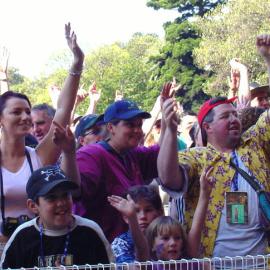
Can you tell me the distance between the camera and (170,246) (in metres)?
5.20

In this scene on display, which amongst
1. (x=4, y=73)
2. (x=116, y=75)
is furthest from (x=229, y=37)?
(x=4, y=73)

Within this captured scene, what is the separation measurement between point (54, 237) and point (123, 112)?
139 cm

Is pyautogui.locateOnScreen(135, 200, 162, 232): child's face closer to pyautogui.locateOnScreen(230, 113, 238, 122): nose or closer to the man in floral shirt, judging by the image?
the man in floral shirt

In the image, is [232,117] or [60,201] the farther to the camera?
[232,117]

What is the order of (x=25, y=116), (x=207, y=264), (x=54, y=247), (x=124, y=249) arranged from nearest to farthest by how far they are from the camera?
(x=207, y=264) → (x=54, y=247) → (x=124, y=249) → (x=25, y=116)

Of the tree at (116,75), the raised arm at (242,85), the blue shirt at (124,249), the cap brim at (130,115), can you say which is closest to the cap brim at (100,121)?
the cap brim at (130,115)

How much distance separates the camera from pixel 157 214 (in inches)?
225

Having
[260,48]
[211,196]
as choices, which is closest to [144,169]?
[211,196]

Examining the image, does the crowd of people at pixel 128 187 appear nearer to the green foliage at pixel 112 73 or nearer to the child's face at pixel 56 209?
the child's face at pixel 56 209

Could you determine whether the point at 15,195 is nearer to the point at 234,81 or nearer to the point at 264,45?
the point at 264,45

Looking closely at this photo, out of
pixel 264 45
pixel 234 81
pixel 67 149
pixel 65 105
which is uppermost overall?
pixel 234 81

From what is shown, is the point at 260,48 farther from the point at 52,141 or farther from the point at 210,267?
the point at 210,267

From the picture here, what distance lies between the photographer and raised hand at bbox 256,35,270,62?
18.4ft

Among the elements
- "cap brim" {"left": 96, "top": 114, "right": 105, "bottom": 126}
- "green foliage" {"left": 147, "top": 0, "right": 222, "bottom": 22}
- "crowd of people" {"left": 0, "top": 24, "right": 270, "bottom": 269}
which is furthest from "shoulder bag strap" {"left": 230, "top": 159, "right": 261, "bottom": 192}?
"green foliage" {"left": 147, "top": 0, "right": 222, "bottom": 22}
